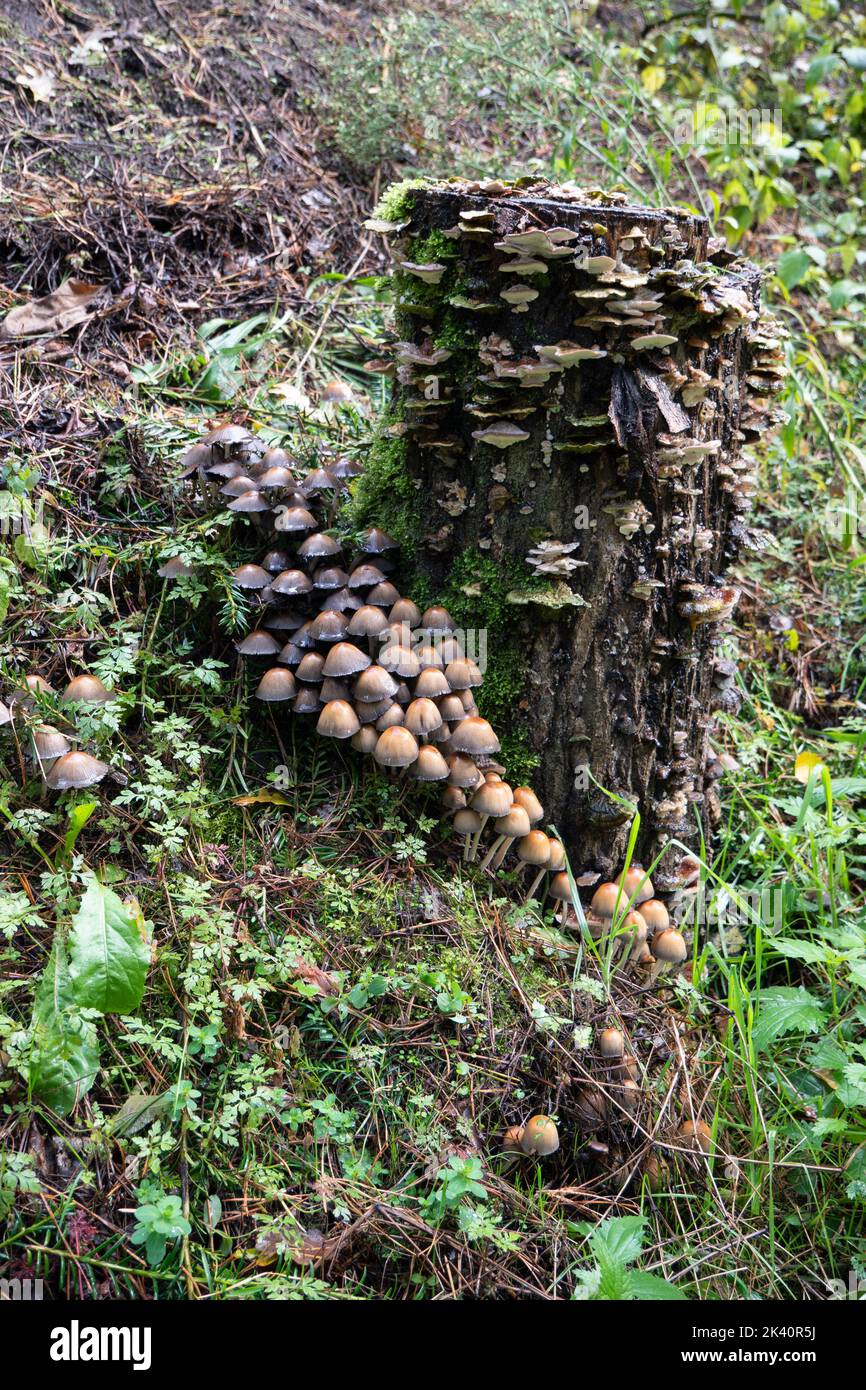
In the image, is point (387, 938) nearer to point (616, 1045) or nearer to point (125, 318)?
point (616, 1045)

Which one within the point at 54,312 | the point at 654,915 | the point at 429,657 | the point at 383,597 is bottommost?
the point at 654,915

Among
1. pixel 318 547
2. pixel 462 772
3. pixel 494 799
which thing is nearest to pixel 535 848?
pixel 494 799

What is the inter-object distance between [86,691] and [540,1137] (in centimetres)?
212

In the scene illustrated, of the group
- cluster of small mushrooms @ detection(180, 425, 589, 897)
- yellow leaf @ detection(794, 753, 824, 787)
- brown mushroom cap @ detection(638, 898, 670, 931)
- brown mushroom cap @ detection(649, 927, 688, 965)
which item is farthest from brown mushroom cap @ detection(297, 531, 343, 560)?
yellow leaf @ detection(794, 753, 824, 787)

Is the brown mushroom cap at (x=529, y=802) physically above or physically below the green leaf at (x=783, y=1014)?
above

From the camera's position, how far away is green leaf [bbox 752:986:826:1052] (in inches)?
134

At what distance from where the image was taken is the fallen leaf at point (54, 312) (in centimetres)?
496

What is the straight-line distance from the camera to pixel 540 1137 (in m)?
3.19

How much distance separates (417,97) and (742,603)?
4366 mm

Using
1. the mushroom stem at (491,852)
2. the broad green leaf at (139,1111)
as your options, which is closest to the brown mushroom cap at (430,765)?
the mushroom stem at (491,852)

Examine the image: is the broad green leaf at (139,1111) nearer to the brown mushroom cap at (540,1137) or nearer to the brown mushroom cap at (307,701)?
the brown mushroom cap at (540,1137)

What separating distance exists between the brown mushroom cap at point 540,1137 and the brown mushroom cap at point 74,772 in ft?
5.91

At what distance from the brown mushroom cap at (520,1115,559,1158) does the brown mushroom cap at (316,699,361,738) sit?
1.44m

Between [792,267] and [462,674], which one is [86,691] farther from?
[792,267]
